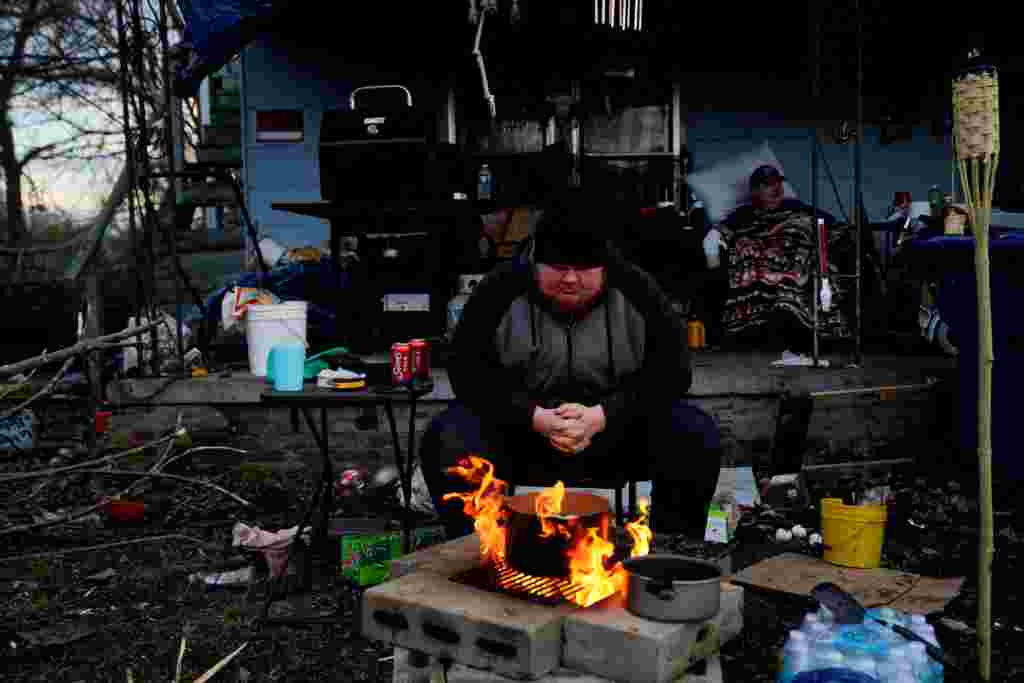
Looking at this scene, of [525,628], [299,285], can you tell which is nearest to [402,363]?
[525,628]

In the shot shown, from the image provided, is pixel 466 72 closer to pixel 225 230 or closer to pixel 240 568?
pixel 225 230

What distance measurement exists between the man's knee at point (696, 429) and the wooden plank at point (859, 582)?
783mm

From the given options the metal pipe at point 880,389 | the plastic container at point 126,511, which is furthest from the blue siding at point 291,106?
the metal pipe at point 880,389

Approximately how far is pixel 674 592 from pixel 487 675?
49 centimetres

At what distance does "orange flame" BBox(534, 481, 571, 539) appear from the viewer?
2.25m

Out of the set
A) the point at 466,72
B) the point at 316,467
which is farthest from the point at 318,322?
the point at 466,72

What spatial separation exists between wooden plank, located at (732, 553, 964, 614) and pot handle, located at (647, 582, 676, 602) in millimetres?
1653

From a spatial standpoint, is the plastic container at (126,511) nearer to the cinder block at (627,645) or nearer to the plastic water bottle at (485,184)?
the cinder block at (627,645)

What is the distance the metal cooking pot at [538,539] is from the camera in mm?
2262

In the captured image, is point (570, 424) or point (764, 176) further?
point (764, 176)

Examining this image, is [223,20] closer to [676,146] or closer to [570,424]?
[676,146]

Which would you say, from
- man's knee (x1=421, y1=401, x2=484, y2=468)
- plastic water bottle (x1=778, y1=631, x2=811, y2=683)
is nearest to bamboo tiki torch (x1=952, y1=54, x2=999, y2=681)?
plastic water bottle (x1=778, y1=631, x2=811, y2=683)

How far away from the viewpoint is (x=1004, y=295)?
178 inches

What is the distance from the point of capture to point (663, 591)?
6.75ft
